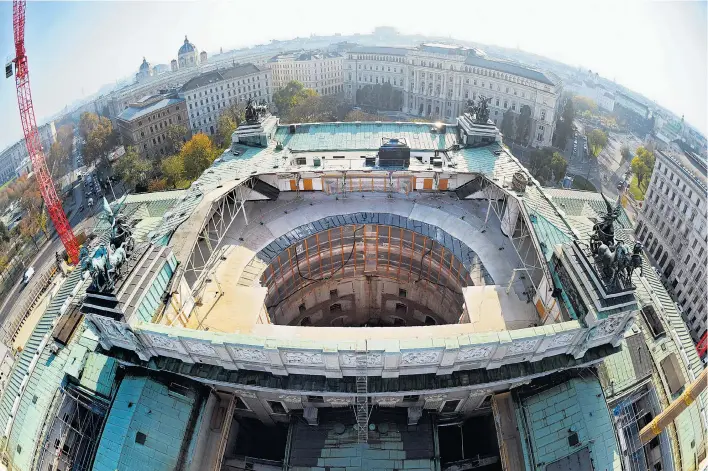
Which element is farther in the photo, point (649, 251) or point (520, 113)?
point (520, 113)

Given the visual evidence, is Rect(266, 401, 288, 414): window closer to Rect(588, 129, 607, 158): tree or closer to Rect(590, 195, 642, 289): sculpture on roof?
Rect(590, 195, 642, 289): sculpture on roof

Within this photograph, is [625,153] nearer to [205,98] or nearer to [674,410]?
[674,410]

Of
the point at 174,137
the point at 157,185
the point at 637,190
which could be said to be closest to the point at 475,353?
the point at 157,185

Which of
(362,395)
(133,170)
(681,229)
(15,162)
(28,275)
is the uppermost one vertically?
(133,170)

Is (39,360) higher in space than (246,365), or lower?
higher

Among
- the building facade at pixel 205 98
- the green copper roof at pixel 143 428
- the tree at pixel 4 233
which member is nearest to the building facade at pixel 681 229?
the green copper roof at pixel 143 428

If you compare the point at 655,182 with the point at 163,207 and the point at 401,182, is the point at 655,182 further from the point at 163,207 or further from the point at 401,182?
the point at 163,207

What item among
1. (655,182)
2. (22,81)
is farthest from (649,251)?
(22,81)
